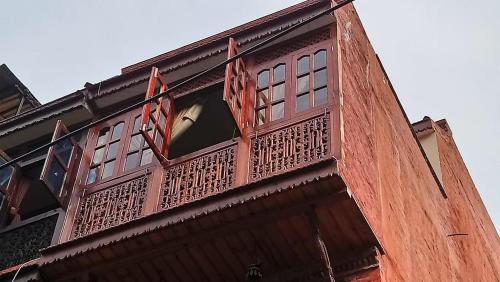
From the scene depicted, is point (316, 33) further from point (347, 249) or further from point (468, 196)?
point (468, 196)

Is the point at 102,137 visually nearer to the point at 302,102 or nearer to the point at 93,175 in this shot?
the point at 93,175

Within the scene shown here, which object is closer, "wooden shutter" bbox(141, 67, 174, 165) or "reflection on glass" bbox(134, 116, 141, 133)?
"wooden shutter" bbox(141, 67, 174, 165)

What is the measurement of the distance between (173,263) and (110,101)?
323 cm

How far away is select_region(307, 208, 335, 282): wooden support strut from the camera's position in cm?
745

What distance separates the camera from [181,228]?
8.14m

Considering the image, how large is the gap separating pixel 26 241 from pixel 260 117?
10.5ft

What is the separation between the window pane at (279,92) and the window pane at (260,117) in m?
0.22

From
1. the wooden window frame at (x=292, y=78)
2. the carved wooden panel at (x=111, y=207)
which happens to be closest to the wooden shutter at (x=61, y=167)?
the carved wooden panel at (x=111, y=207)

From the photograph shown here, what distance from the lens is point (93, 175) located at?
32.3 feet

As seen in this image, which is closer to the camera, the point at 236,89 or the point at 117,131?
the point at 236,89

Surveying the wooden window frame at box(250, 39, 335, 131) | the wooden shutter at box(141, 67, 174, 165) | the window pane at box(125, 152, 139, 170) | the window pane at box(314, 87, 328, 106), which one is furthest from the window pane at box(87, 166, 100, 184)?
the window pane at box(314, 87, 328, 106)

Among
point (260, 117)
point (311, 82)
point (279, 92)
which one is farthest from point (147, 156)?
point (311, 82)

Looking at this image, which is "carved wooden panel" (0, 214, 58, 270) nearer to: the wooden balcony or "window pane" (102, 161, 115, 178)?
the wooden balcony

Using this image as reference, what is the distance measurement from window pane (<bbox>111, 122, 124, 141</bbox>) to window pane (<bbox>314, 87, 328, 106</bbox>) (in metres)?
2.66
